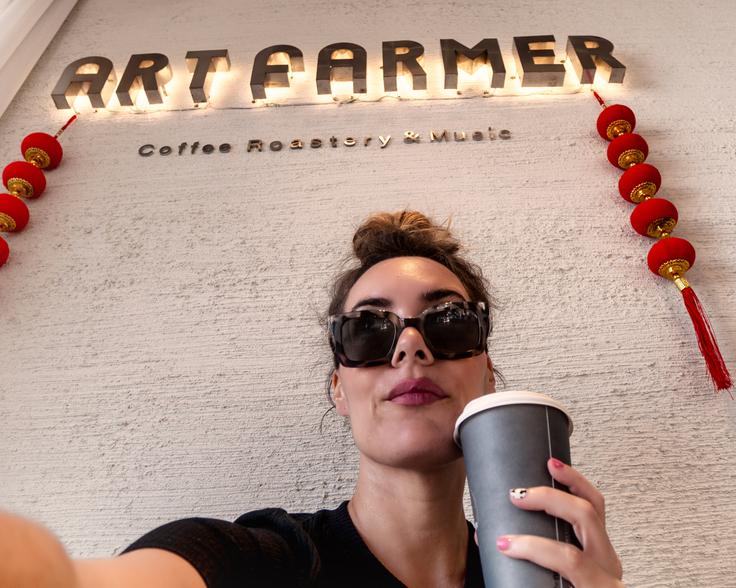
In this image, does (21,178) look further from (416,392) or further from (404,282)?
(416,392)

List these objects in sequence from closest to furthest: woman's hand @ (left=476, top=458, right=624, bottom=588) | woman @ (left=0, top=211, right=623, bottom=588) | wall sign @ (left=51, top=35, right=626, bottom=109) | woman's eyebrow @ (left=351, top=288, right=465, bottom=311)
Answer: woman's hand @ (left=476, top=458, right=624, bottom=588) < woman @ (left=0, top=211, right=623, bottom=588) < woman's eyebrow @ (left=351, top=288, right=465, bottom=311) < wall sign @ (left=51, top=35, right=626, bottom=109)

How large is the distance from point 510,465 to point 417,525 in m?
0.31

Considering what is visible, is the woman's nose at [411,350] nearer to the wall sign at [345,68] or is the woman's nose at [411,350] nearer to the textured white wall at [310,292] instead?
the textured white wall at [310,292]

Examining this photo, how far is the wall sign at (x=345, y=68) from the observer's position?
65.7 inches

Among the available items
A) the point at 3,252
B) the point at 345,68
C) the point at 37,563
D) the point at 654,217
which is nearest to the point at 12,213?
the point at 3,252

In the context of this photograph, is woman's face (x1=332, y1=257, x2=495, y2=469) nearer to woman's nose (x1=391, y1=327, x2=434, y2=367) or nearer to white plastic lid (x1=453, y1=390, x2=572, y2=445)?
woman's nose (x1=391, y1=327, x2=434, y2=367)

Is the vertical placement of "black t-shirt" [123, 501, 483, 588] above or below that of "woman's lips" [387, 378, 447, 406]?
below

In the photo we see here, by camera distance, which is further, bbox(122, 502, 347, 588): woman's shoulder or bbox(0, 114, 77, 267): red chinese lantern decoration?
bbox(0, 114, 77, 267): red chinese lantern decoration

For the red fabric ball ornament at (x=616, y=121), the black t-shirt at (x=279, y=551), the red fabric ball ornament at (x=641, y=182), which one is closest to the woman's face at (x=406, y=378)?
the black t-shirt at (x=279, y=551)

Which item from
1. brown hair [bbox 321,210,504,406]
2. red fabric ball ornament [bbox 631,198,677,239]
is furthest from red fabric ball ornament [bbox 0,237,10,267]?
red fabric ball ornament [bbox 631,198,677,239]

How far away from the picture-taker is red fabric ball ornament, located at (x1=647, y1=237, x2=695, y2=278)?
1.28m

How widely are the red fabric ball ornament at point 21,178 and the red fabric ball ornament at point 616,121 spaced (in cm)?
157

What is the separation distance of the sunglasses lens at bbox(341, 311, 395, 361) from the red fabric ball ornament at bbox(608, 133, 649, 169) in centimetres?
99

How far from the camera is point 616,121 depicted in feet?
5.01
